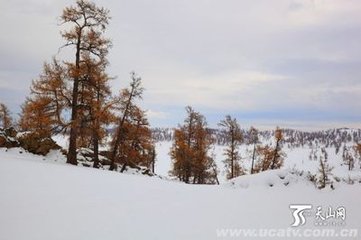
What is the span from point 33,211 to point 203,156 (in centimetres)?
3244

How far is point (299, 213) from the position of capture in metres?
7.93

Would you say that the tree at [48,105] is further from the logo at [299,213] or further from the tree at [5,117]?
the tree at [5,117]

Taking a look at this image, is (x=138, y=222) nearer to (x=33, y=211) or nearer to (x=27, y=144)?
(x=33, y=211)

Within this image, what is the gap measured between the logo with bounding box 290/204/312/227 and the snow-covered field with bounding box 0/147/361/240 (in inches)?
4.8

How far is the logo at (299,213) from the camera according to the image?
7198mm

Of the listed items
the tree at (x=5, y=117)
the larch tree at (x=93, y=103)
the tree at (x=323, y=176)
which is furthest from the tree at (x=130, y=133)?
the tree at (x=5, y=117)

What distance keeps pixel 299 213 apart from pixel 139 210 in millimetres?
3860

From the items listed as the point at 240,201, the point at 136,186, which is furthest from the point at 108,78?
the point at 240,201

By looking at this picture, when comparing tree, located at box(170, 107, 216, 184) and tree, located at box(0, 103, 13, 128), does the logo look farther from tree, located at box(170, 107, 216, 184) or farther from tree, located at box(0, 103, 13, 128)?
tree, located at box(0, 103, 13, 128)

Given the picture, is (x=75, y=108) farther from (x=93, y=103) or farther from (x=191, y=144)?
(x=191, y=144)

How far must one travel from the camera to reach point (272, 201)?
939 cm

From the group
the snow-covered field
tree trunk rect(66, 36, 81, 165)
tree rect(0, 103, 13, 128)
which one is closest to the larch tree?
tree trunk rect(66, 36, 81, 165)

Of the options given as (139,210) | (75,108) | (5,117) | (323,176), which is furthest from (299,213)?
(5,117)

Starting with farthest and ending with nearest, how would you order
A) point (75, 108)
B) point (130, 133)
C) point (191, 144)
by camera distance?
1. point (191, 144)
2. point (130, 133)
3. point (75, 108)
